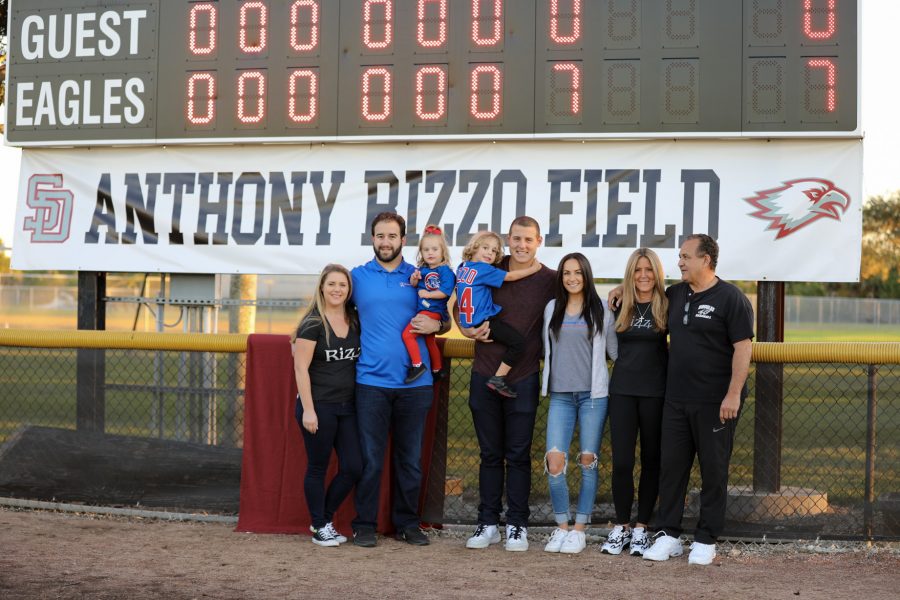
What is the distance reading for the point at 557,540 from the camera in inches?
223

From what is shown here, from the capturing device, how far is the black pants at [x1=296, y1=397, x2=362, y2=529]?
562 cm

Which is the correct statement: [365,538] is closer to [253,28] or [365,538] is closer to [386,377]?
[386,377]

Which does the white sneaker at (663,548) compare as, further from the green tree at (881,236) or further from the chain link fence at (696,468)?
the green tree at (881,236)

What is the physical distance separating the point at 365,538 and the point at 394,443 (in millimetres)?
574

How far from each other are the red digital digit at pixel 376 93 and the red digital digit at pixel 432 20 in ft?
1.22

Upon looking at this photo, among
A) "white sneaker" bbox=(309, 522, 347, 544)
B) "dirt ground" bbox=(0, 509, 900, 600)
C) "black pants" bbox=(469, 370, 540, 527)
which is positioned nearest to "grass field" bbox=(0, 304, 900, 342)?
"dirt ground" bbox=(0, 509, 900, 600)

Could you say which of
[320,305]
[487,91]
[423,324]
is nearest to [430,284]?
[423,324]

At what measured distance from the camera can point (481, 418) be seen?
18.6 ft

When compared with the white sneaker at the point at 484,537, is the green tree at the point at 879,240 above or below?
above

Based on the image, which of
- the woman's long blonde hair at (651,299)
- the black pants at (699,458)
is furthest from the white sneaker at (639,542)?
the woman's long blonde hair at (651,299)

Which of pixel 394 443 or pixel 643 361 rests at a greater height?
pixel 643 361

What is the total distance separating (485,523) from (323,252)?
3022mm

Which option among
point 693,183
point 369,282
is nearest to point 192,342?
point 369,282

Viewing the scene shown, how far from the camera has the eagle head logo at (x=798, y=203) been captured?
7129 millimetres
